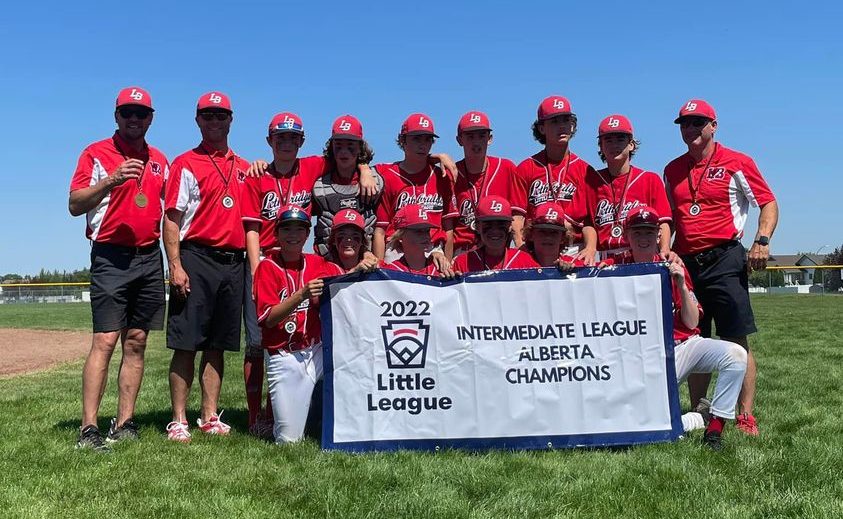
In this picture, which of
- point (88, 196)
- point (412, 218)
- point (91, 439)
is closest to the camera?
point (88, 196)

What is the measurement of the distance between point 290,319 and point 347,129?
1731mm

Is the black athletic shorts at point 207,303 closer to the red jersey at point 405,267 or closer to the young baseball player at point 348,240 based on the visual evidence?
the young baseball player at point 348,240

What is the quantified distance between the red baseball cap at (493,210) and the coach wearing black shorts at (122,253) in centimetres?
260

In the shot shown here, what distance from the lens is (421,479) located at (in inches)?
175

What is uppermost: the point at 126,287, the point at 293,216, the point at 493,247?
the point at 293,216

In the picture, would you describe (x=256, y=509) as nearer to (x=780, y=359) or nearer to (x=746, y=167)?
(x=746, y=167)

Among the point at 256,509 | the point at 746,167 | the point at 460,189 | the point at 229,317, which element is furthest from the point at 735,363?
the point at 229,317

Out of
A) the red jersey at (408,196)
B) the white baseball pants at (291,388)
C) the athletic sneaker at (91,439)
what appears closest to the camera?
the athletic sneaker at (91,439)

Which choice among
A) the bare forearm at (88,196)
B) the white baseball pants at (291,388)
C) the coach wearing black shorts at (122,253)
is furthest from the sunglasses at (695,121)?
the bare forearm at (88,196)

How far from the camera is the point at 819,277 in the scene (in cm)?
4844

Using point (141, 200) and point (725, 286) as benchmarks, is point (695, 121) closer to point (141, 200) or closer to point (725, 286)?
point (725, 286)

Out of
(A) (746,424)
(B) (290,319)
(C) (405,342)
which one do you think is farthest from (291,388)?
(A) (746,424)

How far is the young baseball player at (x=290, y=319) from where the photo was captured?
5.58m

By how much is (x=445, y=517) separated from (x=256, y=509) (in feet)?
3.52
